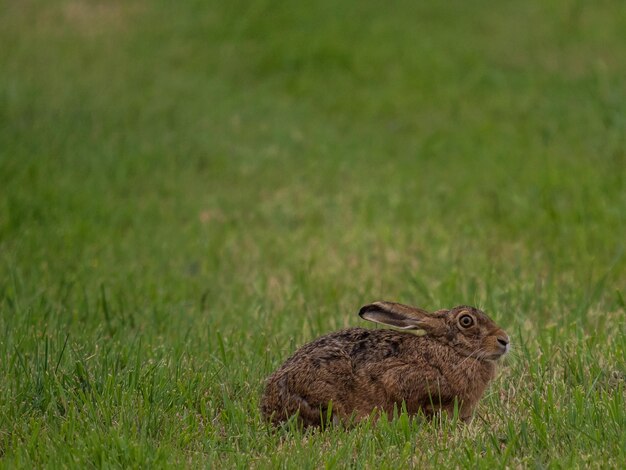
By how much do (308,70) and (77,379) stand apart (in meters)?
9.58

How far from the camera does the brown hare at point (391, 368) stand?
4.90 m

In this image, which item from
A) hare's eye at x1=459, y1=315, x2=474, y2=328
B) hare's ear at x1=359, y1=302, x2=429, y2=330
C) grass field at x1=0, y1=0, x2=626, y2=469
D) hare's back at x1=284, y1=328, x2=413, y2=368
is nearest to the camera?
grass field at x1=0, y1=0, x2=626, y2=469

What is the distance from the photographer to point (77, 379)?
5301mm

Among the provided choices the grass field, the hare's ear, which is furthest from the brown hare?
the grass field

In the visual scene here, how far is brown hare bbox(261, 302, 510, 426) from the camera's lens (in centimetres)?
490

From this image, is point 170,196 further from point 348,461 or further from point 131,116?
point 348,461

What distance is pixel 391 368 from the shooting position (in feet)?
16.6

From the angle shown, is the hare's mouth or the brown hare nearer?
the brown hare

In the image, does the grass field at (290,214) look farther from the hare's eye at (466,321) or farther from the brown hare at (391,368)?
the hare's eye at (466,321)

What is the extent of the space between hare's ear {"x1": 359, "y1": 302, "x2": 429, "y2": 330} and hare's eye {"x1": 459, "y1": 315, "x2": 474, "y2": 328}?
20cm

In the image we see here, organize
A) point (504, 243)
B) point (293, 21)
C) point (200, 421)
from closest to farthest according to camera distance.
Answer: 1. point (200, 421)
2. point (504, 243)
3. point (293, 21)

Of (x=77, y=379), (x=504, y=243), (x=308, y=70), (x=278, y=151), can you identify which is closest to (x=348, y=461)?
(x=77, y=379)

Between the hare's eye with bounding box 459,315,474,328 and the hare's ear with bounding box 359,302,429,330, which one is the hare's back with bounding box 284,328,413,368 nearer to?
the hare's ear with bounding box 359,302,429,330

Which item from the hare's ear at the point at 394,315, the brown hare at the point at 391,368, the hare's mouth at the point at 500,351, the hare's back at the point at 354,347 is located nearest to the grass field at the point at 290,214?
the brown hare at the point at 391,368
